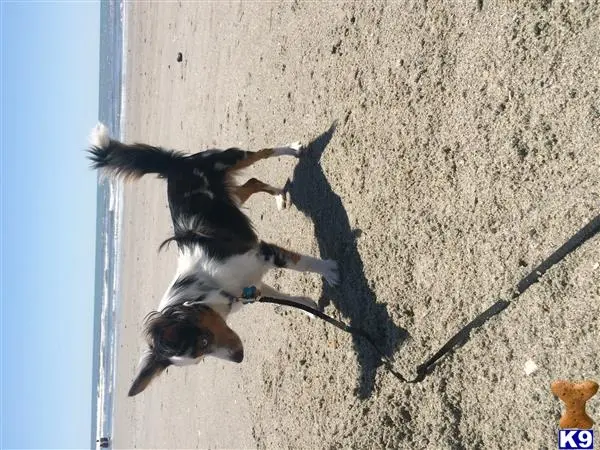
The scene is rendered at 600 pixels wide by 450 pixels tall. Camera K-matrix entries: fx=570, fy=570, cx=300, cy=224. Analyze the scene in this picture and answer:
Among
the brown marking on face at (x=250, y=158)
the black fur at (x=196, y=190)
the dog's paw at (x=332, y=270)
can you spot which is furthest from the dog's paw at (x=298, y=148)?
the dog's paw at (x=332, y=270)

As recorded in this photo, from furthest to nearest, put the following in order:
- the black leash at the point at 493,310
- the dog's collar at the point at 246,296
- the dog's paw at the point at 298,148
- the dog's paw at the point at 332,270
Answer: the dog's paw at the point at 298,148 < the dog's paw at the point at 332,270 < the dog's collar at the point at 246,296 < the black leash at the point at 493,310

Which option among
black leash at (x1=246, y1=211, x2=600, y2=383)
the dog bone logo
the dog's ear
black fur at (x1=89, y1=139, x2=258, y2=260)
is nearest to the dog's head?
the dog's ear

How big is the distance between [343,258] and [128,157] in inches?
72.6

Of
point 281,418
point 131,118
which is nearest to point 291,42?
point 281,418

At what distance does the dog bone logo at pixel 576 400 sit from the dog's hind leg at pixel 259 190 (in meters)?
2.78

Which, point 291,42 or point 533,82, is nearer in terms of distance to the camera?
point 533,82

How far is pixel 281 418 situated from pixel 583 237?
269 cm

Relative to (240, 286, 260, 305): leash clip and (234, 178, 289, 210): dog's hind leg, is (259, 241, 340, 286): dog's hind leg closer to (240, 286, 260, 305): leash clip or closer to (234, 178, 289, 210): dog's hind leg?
(240, 286, 260, 305): leash clip

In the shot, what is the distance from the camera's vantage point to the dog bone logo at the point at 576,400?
1.99 metres

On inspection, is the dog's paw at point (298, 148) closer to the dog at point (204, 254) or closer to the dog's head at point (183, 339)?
the dog at point (204, 254)

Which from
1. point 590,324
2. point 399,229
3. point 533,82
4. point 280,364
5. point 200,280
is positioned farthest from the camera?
point 280,364

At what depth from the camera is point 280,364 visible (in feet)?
14.2

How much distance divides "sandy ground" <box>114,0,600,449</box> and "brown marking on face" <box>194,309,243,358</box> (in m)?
0.69

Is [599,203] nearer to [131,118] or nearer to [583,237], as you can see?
[583,237]
